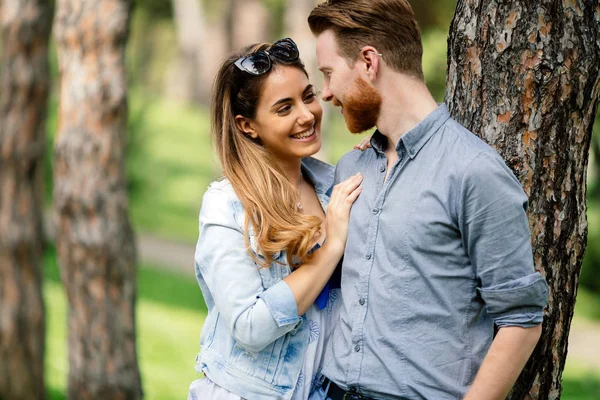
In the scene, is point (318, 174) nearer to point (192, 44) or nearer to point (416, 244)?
point (416, 244)

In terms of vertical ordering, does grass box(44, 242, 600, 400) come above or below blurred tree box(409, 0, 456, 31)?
below

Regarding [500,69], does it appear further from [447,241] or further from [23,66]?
[23,66]

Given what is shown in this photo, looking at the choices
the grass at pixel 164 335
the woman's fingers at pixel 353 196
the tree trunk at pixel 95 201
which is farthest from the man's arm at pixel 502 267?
the grass at pixel 164 335

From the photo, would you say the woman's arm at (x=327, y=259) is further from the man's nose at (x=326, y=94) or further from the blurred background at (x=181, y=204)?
the blurred background at (x=181, y=204)

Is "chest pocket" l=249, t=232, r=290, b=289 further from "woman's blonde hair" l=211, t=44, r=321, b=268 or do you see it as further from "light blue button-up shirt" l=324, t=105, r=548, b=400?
"light blue button-up shirt" l=324, t=105, r=548, b=400

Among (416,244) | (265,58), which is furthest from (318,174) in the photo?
(416,244)

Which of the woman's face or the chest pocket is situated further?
the woman's face

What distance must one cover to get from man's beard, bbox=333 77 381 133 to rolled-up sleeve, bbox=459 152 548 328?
1.45 ft

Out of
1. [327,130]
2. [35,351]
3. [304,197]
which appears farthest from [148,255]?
[304,197]

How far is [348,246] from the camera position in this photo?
2.65 m

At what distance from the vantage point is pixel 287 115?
115 inches

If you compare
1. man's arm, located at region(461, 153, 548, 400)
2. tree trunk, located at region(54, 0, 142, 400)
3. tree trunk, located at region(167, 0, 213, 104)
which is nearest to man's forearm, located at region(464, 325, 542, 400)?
man's arm, located at region(461, 153, 548, 400)

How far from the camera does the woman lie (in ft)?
8.66

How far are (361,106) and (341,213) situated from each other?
0.36 m
